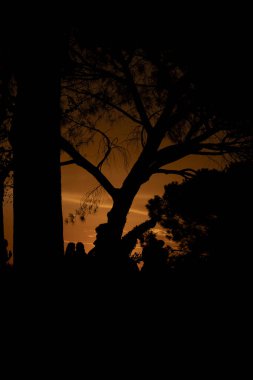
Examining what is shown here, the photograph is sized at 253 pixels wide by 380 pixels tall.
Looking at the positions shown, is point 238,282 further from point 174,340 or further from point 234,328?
point 174,340

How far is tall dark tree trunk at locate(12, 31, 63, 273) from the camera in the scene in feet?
13.1

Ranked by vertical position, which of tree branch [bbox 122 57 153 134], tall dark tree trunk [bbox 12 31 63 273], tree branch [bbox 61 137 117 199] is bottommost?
tall dark tree trunk [bbox 12 31 63 273]

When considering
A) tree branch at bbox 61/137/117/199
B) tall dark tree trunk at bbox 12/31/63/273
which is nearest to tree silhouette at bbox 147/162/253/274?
tree branch at bbox 61/137/117/199

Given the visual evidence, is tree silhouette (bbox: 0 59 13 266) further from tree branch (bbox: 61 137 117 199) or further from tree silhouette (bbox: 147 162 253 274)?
tree silhouette (bbox: 147 162 253 274)

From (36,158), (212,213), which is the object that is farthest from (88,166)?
(212,213)

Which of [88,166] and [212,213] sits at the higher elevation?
[88,166]

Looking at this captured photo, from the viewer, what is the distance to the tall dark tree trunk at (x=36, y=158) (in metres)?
4.00

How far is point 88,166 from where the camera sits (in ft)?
26.4

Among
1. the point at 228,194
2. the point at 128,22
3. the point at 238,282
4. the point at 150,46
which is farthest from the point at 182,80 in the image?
the point at 228,194

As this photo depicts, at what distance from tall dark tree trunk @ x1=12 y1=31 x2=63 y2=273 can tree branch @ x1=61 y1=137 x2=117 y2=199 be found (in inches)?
146

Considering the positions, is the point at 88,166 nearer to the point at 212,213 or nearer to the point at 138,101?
the point at 138,101

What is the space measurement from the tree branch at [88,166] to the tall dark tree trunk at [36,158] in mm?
A: 3699

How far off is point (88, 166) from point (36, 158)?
406cm

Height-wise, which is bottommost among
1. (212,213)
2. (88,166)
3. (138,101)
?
(212,213)
